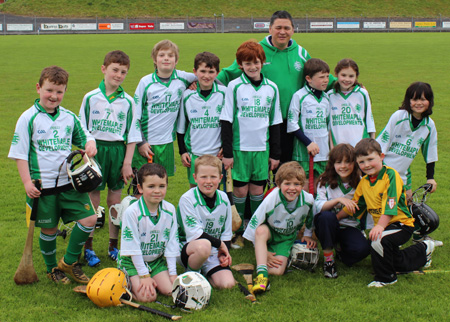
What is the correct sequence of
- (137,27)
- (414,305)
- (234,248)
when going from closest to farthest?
(414,305) < (234,248) < (137,27)

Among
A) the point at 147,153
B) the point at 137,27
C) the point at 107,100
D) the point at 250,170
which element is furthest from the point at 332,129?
the point at 137,27

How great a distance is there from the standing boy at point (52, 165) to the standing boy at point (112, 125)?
387 millimetres

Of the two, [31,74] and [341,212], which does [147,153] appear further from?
[31,74]

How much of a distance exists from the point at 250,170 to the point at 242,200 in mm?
348

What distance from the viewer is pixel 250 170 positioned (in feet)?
16.7

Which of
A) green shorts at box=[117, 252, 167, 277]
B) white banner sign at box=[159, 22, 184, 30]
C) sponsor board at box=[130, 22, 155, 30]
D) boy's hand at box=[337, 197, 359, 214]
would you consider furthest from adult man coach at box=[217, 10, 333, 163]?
sponsor board at box=[130, 22, 155, 30]

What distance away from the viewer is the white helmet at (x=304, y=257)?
4.43 meters

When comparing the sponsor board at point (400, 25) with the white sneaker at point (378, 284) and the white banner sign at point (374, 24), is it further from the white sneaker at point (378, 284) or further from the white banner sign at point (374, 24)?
the white sneaker at point (378, 284)

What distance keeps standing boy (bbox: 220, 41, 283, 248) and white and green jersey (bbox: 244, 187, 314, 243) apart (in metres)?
0.61

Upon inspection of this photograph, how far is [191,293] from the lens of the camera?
12.2ft

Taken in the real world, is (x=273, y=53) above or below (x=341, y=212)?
above

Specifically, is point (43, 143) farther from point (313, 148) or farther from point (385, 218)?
point (385, 218)

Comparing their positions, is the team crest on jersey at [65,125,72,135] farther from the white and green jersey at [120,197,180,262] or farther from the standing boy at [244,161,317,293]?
the standing boy at [244,161,317,293]

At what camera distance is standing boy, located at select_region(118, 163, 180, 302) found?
13.0ft
